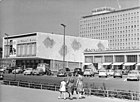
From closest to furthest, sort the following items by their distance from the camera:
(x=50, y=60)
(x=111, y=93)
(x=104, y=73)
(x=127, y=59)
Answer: (x=111, y=93) < (x=104, y=73) < (x=127, y=59) < (x=50, y=60)

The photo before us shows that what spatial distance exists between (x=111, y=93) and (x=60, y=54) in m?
→ 32.0

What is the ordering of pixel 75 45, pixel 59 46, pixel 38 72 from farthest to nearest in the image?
pixel 75 45, pixel 59 46, pixel 38 72

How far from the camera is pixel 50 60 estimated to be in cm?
4062

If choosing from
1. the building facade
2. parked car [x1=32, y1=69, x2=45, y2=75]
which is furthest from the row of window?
parked car [x1=32, y1=69, x2=45, y2=75]

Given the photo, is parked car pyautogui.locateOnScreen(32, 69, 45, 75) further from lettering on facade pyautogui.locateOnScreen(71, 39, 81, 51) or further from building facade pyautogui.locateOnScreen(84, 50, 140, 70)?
lettering on facade pyautogui.locateOnScreen(71, 39, 81, 51)

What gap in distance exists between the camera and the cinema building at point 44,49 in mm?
39906

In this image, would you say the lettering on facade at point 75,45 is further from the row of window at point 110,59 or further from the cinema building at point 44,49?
the row of window at point 110,59

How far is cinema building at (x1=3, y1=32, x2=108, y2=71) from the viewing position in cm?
3991

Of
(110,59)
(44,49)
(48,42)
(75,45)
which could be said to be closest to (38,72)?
(110,59)

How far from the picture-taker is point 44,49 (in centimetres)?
4022

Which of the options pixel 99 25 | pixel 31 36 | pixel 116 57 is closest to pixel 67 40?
pixel 31 36

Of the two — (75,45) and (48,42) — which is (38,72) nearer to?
(48,42)

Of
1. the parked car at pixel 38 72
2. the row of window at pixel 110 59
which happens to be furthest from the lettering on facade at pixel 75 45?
the parked car at pixel 38 72

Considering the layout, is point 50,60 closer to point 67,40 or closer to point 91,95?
point 67,40
